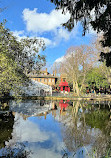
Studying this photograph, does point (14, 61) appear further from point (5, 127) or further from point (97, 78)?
point (97, 78)

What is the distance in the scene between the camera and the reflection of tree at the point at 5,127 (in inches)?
360

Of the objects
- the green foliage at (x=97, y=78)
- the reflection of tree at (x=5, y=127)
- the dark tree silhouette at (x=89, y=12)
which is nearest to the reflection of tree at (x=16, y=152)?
the reflection of tree at (x=5, y=127)

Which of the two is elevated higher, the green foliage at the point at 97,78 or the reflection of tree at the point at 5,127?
the green foliage at the point at 97,78

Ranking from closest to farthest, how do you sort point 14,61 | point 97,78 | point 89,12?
point 89,12 → point 14,61 → point 97,78

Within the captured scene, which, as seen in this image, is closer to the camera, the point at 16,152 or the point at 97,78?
the point at 16,152

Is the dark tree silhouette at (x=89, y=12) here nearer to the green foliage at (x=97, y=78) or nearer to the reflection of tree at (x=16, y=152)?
the reflection of tree at (x=16, y=152)

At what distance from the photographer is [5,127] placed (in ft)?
37.1

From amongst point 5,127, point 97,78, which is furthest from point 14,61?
point 97,78

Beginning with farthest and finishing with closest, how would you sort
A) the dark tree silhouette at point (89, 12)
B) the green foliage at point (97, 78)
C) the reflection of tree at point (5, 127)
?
the green foliage at point (97, 78)
the reflection of tree at point (5, 127)
the dark tree silhouette at point (89, 12)

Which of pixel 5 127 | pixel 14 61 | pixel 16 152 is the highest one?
pixel 14 61

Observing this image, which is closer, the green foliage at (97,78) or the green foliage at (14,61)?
the green foliage at (14,61)

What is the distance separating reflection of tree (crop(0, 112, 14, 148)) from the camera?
30.0 ft

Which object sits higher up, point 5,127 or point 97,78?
point 97,78

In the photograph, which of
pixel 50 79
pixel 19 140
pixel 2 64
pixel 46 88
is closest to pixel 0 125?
pixel 19 140
